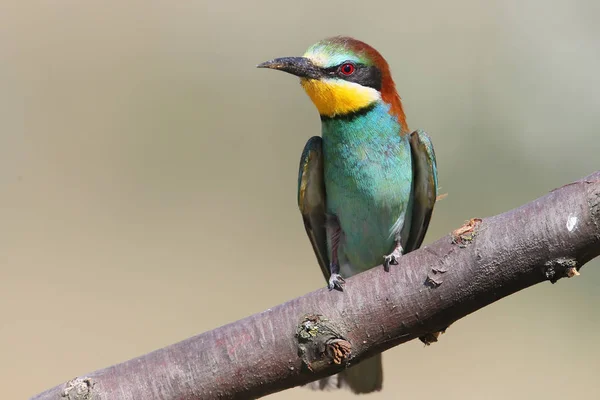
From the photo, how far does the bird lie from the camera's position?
216 cm

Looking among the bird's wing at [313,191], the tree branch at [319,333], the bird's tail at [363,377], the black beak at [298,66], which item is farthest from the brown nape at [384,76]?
the tree branch at [319,333]

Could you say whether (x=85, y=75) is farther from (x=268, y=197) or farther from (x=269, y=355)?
(x=269, y=355)

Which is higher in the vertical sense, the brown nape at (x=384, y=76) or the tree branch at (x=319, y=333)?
the brown nape at (x=384, y=76)

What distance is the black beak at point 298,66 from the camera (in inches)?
83.4

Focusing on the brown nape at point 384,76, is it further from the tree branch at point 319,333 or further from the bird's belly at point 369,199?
the tree branch at point 319,333

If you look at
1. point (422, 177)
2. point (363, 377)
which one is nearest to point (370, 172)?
point (422, 177)

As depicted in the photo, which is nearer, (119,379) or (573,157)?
(119,379)

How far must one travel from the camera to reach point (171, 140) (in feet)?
15.5

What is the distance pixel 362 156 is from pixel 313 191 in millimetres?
193

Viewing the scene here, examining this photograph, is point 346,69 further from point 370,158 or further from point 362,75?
point 370,158

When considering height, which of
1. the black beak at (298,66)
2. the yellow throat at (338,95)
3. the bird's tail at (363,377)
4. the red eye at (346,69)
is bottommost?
the bird's tail at (363,377)

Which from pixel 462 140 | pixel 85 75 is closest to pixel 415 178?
pixel 462 140

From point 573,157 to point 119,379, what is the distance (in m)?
3.26

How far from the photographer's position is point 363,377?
2184 mm
